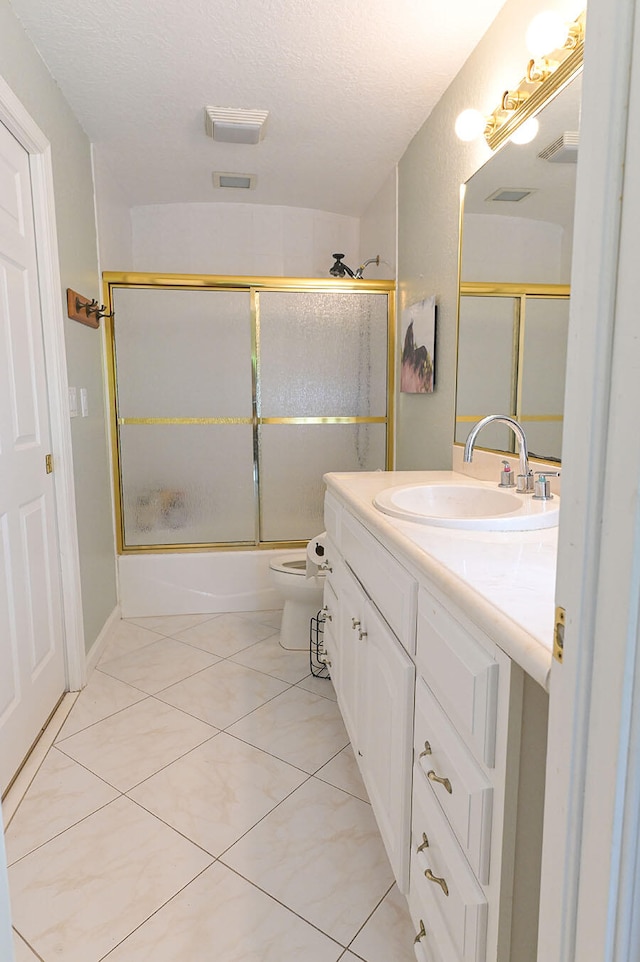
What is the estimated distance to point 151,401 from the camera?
283cm

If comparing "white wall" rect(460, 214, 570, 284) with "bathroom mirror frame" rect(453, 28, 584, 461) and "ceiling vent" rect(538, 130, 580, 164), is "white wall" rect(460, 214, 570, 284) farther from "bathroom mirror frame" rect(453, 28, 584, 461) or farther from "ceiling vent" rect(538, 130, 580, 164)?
"ceiling vent" rect(538, 130, 580, 164)

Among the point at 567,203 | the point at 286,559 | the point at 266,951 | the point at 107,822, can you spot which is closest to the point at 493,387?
the point at 567,203

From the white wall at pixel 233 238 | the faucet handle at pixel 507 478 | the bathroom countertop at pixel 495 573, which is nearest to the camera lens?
the bathroom countertop at pixel 495 573

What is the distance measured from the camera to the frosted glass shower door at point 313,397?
9.52ft

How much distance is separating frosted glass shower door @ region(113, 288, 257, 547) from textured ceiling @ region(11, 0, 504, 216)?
0.67 metres

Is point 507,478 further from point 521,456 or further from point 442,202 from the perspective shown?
point 442,202

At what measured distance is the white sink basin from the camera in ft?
3.77

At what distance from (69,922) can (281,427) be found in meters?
2.17

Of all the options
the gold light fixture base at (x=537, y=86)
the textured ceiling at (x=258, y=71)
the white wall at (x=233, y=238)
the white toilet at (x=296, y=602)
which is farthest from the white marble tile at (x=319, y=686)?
the white wall at (x=233, y=238)

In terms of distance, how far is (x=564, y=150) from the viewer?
140cm

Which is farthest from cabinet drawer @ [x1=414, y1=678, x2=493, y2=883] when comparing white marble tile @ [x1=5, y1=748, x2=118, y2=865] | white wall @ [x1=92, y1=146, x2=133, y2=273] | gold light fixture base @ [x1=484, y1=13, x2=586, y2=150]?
white wall @ [x1=92, y1=146, x2=133, y2=273]

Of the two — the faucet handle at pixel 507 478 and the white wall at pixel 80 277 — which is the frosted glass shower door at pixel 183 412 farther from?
the faucet handle at pixel 507 478

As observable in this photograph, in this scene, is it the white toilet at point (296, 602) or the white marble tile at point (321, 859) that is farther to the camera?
the white toilet at point (296, 602)

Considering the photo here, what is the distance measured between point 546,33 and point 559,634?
1.55 m
